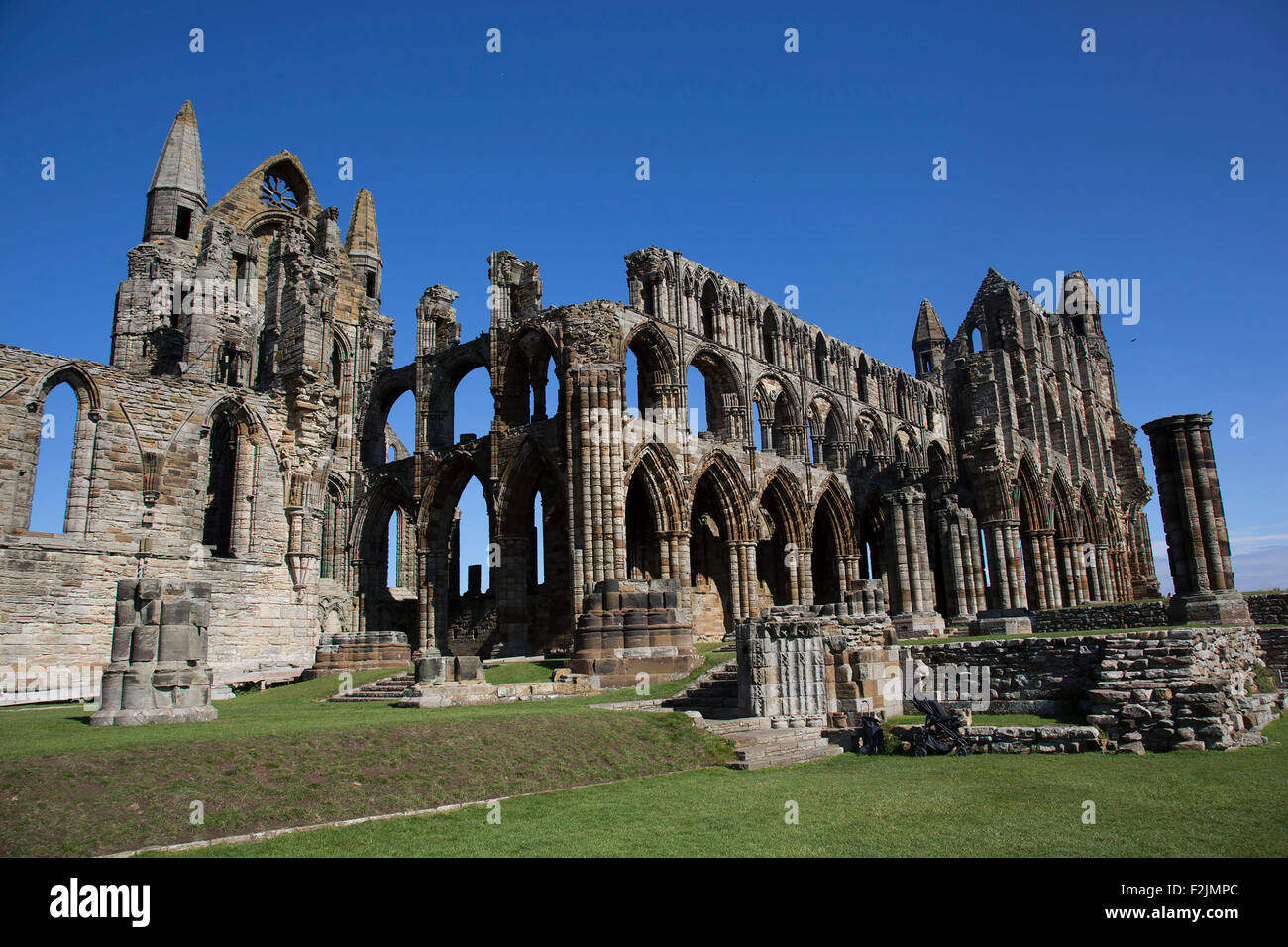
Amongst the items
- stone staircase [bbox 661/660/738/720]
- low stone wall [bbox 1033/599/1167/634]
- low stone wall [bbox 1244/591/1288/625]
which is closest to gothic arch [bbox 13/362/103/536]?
stone staircase [bbox 661/660/738/720]

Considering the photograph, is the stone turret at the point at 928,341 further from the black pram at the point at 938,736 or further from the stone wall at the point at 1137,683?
the black pram at the point at 938,736

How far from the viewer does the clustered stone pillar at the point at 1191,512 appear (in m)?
20.2

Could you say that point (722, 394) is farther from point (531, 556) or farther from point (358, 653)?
point (358, 653)

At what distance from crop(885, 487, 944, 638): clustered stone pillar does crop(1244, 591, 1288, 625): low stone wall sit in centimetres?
979

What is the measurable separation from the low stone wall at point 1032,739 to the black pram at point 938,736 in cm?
11

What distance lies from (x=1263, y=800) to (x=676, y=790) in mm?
5470

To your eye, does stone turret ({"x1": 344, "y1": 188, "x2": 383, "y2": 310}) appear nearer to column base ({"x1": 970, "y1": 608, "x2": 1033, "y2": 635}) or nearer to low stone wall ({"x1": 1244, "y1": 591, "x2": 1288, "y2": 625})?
column base ({"x1": 970, "y1": 608, "x2": 1033, "y2": 635})

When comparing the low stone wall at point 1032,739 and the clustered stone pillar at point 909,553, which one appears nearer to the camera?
the low stone wall at point 1032,739

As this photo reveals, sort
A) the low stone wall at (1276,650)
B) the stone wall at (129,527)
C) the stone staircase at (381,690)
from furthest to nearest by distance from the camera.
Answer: the stone wall at (129,527) → the stone staircase at (381,690) → the low stone wall at (1276,650)

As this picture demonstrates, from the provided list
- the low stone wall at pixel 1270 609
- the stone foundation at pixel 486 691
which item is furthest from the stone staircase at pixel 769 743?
the low stone wall at pixel 1270 609

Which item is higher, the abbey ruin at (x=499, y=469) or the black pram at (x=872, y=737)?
the abbey ruin at (x=499, y=469)

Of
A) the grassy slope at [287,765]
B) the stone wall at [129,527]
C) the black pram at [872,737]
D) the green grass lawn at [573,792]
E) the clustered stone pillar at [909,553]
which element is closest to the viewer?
the green grass lawn at [573,792]

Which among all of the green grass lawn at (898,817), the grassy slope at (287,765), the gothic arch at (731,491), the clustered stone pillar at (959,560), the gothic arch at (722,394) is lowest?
the green grass lawn at (898,817)

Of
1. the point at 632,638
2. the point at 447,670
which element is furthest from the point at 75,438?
the point at 632,638
